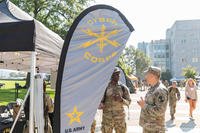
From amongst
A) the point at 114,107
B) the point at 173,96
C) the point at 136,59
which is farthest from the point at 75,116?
the point at 136,59

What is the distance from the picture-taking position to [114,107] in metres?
8.15

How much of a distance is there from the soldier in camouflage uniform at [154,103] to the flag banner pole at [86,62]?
797mm

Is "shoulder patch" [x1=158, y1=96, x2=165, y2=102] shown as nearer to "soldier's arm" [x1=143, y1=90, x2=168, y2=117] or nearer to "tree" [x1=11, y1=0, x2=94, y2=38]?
"soldier's arm" [x1=143, y1=90, x2=168, y2=117]

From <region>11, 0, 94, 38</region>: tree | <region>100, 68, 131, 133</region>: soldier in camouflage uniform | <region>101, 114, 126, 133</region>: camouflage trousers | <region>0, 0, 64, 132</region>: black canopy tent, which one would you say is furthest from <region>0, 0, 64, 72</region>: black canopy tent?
<region>11, 0, 94, 38</region>: tree

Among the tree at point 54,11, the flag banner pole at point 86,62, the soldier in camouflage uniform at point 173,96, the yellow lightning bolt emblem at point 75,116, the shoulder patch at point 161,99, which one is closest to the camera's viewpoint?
the flag banner pole at point 86,62

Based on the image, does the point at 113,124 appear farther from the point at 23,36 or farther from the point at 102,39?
the point at 23,36

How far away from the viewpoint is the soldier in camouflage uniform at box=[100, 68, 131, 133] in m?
8.13

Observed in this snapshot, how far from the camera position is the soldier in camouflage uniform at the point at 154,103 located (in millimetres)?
6652

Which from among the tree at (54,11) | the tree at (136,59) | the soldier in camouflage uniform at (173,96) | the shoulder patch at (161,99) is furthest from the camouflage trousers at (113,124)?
the tree at (136,59)

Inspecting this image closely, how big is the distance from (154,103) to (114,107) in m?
1.58

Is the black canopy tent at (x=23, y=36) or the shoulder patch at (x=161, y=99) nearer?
the black canopy tent at (x=23, y=36)

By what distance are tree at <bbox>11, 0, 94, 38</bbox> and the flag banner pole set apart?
124 ft

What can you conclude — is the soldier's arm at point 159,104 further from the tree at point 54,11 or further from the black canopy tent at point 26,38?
the tree at point 54,11

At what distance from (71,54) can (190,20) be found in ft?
490
